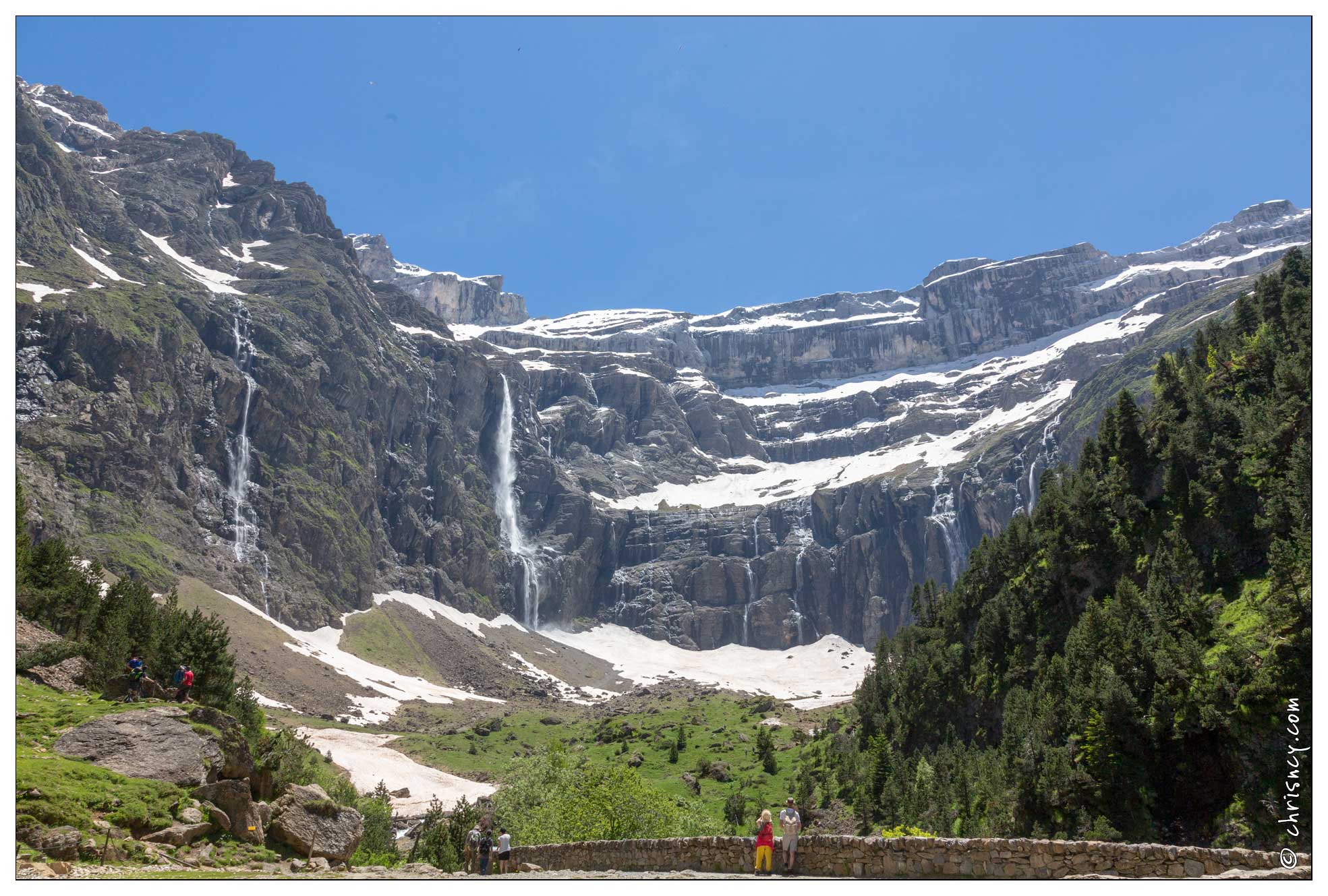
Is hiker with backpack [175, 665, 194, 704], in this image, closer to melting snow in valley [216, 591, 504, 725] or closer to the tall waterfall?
melting snow in valley [216, 591, 504, 725]

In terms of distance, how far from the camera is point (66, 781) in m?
22.5

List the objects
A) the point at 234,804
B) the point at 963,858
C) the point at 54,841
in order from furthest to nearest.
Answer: the point at 234,804
the point at 54,841
the point at 963,858

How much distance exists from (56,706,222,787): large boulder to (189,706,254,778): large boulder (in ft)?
1.06

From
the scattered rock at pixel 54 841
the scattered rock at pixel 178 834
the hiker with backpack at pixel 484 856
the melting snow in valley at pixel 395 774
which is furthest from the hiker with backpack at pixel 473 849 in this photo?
the melting snow in valley at pixel 395 774

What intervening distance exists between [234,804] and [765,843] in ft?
50.1

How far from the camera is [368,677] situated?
15550 centimetres

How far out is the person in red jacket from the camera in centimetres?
2080

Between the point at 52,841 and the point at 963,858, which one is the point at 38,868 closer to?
the point at 52,841

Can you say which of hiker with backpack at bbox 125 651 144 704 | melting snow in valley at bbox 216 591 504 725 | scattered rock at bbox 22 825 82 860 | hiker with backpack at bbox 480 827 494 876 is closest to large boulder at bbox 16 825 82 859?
scattered rock at bbox 22 825 82 860

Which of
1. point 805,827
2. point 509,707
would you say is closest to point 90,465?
point 509,707

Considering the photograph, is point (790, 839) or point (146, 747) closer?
point (790, 839)

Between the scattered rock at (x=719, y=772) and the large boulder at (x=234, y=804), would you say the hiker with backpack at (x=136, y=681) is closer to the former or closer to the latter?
the large boulder at (x=234, y=804)

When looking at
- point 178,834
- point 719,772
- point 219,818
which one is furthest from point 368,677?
point 178,834
